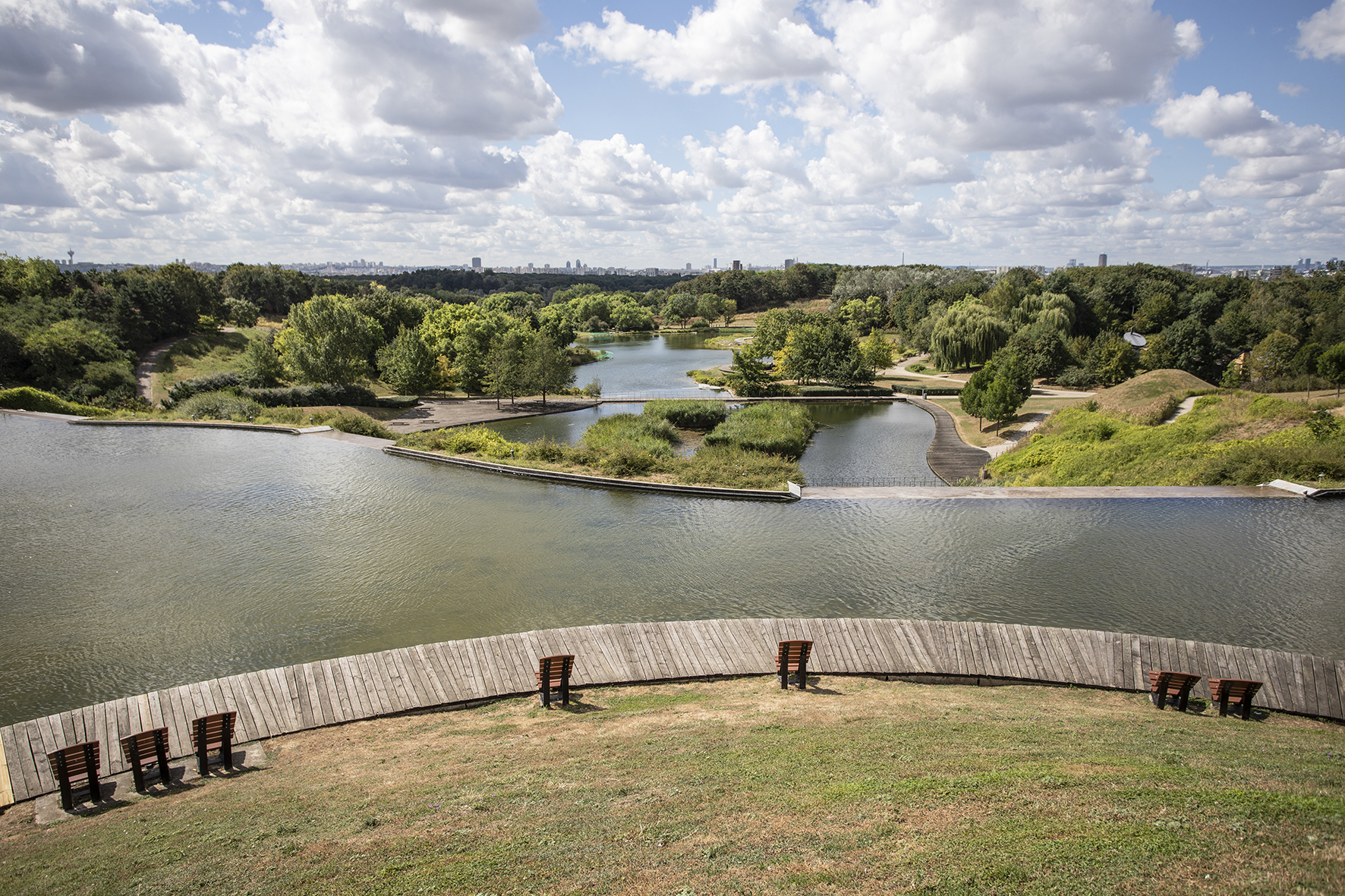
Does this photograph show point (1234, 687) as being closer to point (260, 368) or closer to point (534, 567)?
point (534, 567)

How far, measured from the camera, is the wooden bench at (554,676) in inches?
448

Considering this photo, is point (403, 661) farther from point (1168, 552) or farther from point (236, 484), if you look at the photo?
point (1168, 552)

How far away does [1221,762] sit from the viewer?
7988 millimetres

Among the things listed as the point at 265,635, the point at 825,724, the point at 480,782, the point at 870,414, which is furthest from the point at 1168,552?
the point at 870,414

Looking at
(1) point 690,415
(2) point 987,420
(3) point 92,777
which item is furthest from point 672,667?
(2) point 987,420

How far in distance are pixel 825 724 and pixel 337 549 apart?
14.7m

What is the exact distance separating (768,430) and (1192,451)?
17365 mm

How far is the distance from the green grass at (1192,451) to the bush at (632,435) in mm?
14523

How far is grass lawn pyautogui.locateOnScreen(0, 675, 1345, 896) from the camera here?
5.82m

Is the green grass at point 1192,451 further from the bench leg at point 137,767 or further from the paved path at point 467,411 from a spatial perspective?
the paved path at point 467,411

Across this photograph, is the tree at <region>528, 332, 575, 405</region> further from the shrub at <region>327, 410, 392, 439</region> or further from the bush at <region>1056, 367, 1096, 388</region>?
the bush at <region>1056, 367, 1096, 388</region>

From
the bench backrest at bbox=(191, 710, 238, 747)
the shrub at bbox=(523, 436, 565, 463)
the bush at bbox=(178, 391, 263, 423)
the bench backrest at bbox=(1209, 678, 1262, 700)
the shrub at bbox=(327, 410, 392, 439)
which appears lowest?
→ the bench backrest at bbox=(1209, 678, 1262, 700)

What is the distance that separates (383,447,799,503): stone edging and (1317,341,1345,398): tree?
37578mm

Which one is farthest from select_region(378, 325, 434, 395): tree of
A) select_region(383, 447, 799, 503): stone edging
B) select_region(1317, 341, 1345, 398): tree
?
select_region(1317, 341, 1345, 398): tree
